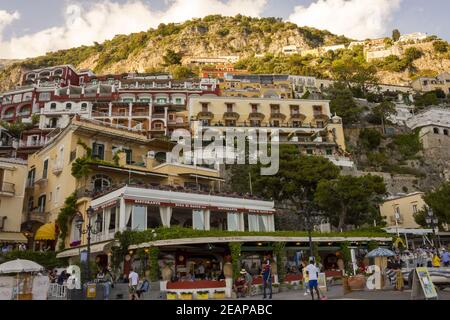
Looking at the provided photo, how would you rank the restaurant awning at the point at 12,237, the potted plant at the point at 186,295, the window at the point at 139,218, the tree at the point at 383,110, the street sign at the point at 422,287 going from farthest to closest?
1. the tree at the point at 383,110
2. the restaurant awning at the point at 12,237
3. the window at the point at 139,218
4. the potted plant at the point at 186,295
5. the street sign at the point at 422,287

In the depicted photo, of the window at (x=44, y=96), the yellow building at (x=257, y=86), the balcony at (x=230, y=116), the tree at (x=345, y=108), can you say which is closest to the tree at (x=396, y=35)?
the yellow building at (x=257, y=86)

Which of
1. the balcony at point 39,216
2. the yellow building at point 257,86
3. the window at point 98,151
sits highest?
the yellow building at point 257,86

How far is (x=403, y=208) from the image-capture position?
1811 inches

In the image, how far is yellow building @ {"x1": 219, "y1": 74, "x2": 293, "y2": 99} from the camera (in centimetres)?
7531

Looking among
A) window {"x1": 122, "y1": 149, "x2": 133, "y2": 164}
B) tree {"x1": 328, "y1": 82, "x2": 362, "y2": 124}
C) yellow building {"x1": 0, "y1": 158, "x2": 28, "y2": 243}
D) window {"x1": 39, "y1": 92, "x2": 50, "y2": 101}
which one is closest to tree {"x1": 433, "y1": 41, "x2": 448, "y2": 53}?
tree {"x1": 328, "y1": 82, "x2": 362, "y2": 124}

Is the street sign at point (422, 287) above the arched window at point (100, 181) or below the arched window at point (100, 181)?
below

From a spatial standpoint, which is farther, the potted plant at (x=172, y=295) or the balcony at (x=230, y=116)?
the balcony at (x=230, y=116)

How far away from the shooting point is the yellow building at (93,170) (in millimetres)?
31156

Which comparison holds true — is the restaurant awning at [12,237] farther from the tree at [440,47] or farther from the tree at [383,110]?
the tree at [440,47]

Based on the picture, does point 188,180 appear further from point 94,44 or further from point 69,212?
point 94,44

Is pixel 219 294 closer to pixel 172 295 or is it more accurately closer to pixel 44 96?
pixel 172 295

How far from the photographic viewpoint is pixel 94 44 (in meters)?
139

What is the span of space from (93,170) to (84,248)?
21.5ft

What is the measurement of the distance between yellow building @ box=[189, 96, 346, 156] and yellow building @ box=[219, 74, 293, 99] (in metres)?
8.60
